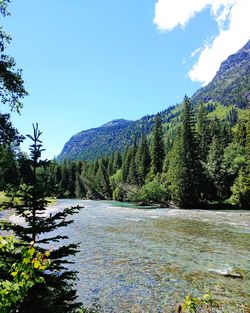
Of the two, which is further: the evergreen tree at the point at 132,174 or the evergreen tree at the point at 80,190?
the evergreen tree at the point at 80,190

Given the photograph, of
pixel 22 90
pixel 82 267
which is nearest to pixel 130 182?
pixel 82 267

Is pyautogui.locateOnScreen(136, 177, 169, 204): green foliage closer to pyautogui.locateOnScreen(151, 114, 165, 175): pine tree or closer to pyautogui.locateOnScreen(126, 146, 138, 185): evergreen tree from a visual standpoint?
pyautogui.locateOnScreen(151, 114, 165, 175): pine tree

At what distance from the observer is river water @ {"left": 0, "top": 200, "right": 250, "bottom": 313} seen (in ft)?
47.8

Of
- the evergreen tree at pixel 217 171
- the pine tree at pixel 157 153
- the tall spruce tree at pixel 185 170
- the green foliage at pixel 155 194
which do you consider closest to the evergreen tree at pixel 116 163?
the pine tree at pixel 157 153

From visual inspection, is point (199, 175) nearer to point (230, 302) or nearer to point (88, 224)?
point (88, 224)

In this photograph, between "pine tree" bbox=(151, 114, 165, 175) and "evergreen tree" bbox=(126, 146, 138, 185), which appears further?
"evergreen tree" bbox=(126, 146, 138, 185)

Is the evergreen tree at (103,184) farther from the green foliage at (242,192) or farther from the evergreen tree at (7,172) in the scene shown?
the evergreen tree at (7,172)

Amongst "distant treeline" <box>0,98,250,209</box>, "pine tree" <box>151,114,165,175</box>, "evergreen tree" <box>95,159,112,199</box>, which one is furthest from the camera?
"evergreen tree" <box>95,159,112,199</box>

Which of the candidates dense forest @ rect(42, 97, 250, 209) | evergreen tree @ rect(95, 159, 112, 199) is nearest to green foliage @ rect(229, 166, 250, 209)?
dense forest @ rect(42, 97, 250, 209)

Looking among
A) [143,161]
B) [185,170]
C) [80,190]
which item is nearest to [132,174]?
[143,161]

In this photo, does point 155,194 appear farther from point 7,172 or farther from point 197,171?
point 7,172

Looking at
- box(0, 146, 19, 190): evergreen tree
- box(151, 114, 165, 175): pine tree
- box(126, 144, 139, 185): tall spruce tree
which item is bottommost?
box(0, 146, 19, 190): evergreen tree

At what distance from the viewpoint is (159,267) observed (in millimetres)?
19250

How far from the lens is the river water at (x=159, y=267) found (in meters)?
14.6
